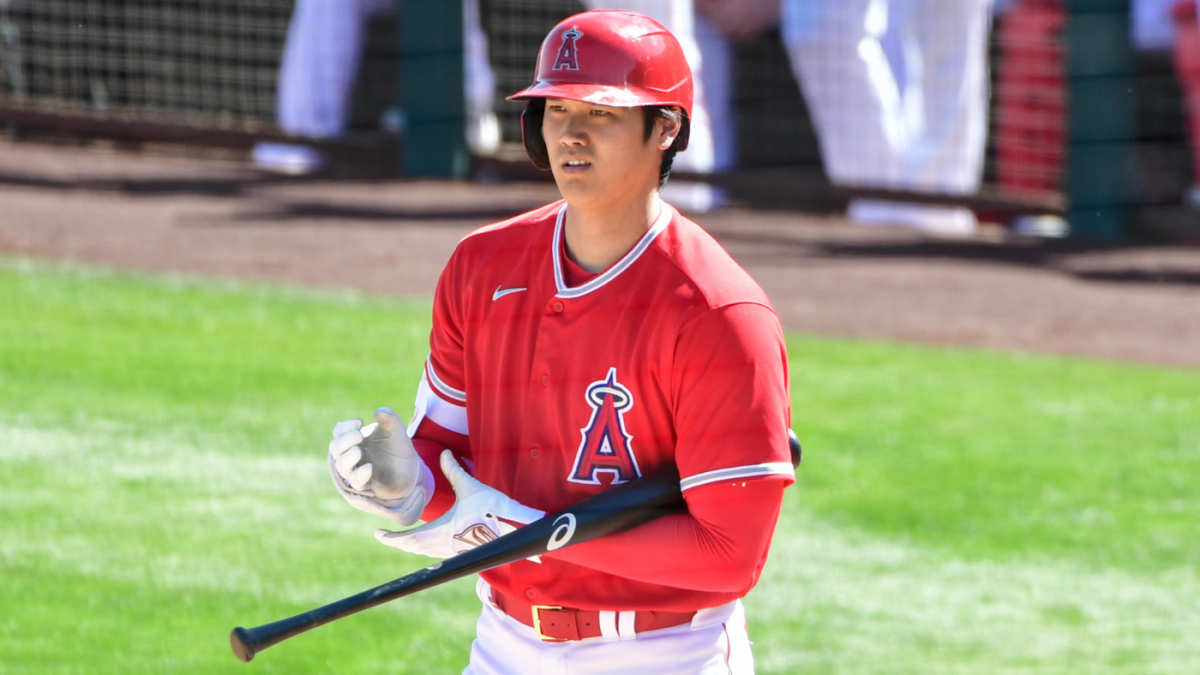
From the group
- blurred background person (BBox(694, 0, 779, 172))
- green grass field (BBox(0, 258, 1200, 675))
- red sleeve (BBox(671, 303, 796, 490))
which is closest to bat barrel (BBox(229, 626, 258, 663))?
red sleeve (BBox(671, 303, 796, 490))

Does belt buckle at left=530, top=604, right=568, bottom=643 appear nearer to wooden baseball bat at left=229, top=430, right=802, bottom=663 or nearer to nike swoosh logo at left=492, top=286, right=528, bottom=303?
wooden baseball bat at left=229, top=430, right=802, bottom=663

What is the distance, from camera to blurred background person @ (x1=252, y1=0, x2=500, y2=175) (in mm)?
11180

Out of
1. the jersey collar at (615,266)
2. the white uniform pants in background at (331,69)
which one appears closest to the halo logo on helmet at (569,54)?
the jersey collar at (615,266)

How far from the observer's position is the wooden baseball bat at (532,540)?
216 cm

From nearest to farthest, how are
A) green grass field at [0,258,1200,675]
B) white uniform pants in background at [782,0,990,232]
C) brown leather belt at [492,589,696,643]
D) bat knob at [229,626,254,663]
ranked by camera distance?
bat knob at [229,626,254,663] → brown leather belt at [492,589,696,643] → green grass field at [0,258,1200,675] → white uniform pants in background at [782,0,990,232]

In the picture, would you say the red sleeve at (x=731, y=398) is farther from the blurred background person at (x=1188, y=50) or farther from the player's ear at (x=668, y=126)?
the blurred background person at (x=1188, y=50)

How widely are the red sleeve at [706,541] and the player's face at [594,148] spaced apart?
449mm

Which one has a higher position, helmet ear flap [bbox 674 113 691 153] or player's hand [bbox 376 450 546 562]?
helmet ear flap [bbox 674 113 691 153]

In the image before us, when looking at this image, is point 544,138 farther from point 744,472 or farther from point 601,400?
point 744,472

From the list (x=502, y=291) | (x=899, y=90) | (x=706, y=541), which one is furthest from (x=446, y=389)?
(x=899, y=90)

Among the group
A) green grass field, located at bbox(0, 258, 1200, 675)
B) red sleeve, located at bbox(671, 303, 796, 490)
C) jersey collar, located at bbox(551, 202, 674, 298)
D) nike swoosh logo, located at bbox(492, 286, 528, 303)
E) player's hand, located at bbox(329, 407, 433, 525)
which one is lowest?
green grass field, located at bbox(0, 258, 1200, 675)

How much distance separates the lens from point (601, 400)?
2277 mm

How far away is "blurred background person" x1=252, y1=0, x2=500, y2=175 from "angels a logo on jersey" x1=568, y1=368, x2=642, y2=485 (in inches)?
353

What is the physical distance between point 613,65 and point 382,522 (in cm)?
360
